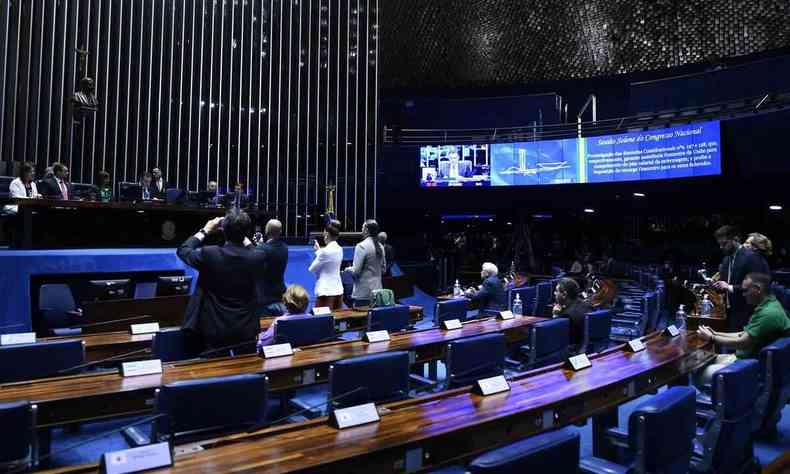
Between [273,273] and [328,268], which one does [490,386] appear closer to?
[273,273]

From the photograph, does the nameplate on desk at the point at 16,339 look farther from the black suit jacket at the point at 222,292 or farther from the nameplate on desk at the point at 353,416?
the nameplate on desk at the point at 353,416

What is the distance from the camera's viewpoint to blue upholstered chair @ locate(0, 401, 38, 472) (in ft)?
5.60

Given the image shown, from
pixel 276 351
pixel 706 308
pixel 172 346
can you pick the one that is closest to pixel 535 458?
pixel 276 351

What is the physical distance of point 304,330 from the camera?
354cm

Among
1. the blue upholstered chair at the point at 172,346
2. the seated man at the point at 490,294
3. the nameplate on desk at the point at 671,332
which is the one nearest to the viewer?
the blue upholstered chair at the point at 172,346

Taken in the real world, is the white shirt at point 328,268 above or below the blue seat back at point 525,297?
above

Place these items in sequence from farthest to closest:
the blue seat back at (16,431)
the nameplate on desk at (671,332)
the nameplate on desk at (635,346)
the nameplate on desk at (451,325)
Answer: the nameplate on desk at (451,325), the nameplate on desk at (671,332), the nameplate on desk at (635,346), the blue seat back at (16,431)

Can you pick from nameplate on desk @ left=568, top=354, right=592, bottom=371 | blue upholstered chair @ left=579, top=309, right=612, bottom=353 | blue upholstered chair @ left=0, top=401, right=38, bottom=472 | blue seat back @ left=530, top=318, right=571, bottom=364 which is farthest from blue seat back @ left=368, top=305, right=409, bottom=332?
blue upholstered chair @ left=0, top=401, right=38, bottom=472

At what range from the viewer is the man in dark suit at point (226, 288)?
2850 millimetres

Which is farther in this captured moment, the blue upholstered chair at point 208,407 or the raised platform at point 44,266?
the raised platform at point 44,266

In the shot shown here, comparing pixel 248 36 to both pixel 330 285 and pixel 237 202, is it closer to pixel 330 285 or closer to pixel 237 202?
pixel 237 202

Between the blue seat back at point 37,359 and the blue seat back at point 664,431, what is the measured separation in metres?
2.60

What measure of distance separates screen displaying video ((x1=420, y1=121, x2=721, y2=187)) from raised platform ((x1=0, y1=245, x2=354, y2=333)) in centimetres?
746

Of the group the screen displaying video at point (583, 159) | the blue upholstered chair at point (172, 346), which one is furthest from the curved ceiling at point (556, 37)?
the blue upholstered chair at point (172, 346)
